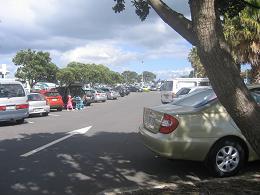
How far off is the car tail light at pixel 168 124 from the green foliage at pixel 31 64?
52363 millimetres

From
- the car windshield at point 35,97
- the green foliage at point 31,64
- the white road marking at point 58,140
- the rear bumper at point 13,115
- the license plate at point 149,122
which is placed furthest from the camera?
the green foliage at point 31,64

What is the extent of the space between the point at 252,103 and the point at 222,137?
3.07 metres

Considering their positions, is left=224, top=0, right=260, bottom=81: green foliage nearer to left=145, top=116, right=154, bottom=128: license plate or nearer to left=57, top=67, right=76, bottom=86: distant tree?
left=145, top=116, right=154, bottom=128: license plate

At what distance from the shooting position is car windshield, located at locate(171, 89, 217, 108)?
8312mm

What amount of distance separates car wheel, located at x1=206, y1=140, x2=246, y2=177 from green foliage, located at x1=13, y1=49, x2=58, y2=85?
52.8 meters

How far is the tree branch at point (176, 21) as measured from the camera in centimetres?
507

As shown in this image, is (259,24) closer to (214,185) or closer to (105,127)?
(105,127)

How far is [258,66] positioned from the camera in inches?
843

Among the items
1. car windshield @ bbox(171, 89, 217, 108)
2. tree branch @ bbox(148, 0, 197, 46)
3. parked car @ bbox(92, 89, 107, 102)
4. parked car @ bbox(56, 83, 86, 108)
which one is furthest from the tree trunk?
parked car @ bbox(92, 89, 107, 102)

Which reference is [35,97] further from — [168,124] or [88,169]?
[168,124]

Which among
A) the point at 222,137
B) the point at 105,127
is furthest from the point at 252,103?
the point at 105,127

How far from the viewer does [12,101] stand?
18578mm

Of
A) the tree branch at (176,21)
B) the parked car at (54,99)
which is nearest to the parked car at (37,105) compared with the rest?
the parked car at (54,99)

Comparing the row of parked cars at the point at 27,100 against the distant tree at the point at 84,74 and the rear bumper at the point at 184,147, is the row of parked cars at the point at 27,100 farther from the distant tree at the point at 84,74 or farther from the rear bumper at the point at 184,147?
the distant tree at the point at 84,74
